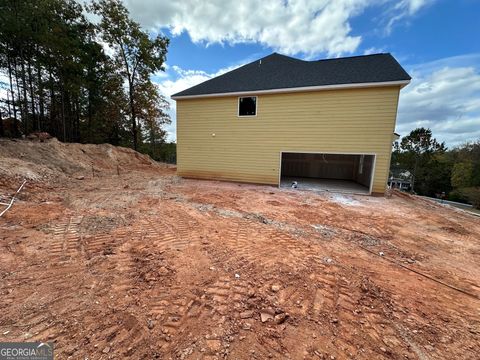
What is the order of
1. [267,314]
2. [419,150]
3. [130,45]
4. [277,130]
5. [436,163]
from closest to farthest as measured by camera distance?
[267,314], [277,130], [130,45], [436,163], [419,150]

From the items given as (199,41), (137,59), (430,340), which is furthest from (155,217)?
(137,59)

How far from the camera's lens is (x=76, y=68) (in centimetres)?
1405

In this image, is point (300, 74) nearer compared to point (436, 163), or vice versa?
point (300, 74)

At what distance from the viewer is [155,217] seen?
4469mm

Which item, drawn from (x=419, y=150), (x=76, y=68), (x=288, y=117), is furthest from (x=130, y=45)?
(x=419, y=150)

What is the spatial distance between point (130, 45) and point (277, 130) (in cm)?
1434

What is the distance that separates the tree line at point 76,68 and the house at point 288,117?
30.5 ft

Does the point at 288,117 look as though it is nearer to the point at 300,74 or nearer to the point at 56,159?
the point at 300,74

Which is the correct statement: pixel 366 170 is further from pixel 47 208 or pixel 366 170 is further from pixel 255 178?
pixel 47 208

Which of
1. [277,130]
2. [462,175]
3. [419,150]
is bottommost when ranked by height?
[462,175]

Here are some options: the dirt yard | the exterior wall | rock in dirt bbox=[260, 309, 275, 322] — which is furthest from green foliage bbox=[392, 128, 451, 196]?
rock in dirt bbox=[260, 309, 275, 322]

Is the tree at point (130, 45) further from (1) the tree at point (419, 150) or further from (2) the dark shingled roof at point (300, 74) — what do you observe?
(1) the tree at point (419, 150)

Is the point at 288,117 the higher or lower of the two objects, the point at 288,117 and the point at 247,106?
the lower

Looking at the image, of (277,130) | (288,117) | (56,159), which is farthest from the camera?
(56,159)
